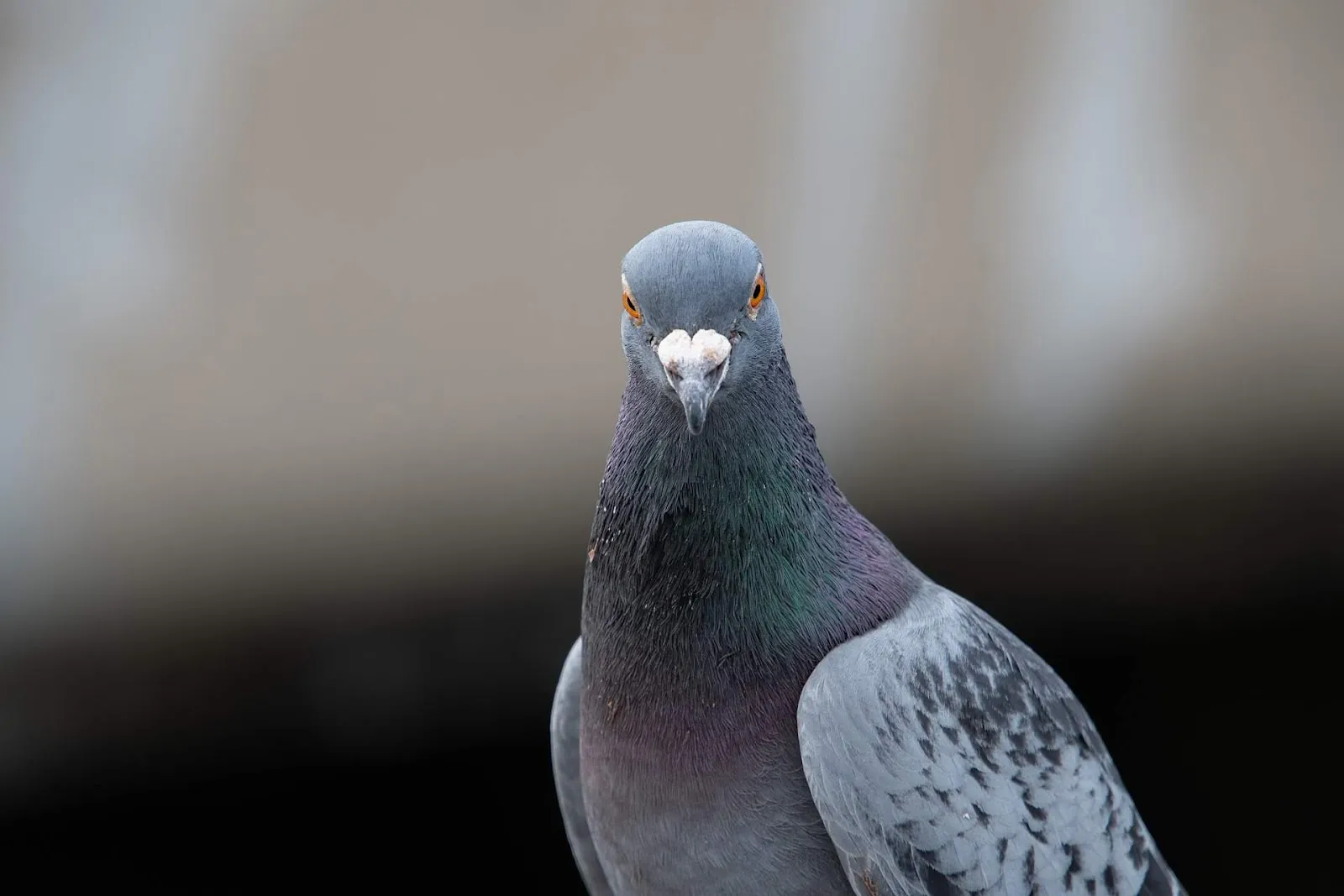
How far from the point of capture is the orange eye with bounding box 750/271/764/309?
99.2 inches

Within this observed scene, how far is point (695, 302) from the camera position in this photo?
243cm

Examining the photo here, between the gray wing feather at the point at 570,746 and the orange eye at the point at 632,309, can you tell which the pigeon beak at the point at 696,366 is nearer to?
the orange eye at the point at 632,309

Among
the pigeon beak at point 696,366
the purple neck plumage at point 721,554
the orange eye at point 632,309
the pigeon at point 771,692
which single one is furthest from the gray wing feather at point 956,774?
the orange eye at point 632,309

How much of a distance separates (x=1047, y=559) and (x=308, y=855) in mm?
3627

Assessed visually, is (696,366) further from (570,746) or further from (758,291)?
(570,746)

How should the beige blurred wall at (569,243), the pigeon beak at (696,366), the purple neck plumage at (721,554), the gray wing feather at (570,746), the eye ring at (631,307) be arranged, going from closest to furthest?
the pigeon beak at (696,366)
the eye ring at (631,307)
the purple neck plumage at (721,554)
the gray wing feather at (570,746)
the beige blurred wall at (569,243)

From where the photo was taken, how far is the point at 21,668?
529 centimetres

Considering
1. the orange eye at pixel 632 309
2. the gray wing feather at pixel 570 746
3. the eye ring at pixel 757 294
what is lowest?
the gray wing feather at pixel 570 746

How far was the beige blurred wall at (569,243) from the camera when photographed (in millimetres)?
4867

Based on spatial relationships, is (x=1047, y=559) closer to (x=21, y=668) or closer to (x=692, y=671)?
(x=692, y=671)

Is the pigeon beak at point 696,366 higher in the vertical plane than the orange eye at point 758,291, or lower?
lower

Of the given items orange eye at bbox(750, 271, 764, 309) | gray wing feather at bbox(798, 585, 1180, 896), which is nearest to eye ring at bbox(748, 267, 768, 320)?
orange eye at bbox(750, 271, 764, 309)

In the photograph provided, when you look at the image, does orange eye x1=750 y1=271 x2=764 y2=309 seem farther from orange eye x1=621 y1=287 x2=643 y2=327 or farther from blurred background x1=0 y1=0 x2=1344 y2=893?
blurred background x1=0 y1=0 x2=1344 y2=893

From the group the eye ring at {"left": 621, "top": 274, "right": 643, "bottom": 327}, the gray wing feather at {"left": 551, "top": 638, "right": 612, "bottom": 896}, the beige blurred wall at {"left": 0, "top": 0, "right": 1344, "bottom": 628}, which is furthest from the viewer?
the beige blurred wall at {"left": 0, "top": 0, "right": 1344, "bottom": 628}
